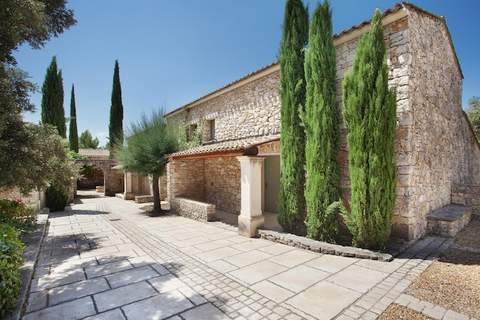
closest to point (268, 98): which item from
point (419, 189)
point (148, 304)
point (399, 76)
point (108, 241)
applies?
point (399, 76)

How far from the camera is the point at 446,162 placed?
8.22m

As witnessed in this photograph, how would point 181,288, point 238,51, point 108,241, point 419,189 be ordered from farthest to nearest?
1. point 238,51
2. point 108,241
3. point 419,189
4. point 181,288

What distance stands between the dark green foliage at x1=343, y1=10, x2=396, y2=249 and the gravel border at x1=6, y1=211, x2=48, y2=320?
5.80 m

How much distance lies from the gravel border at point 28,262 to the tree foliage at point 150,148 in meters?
3.82

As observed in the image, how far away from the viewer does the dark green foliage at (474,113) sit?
19.2 m

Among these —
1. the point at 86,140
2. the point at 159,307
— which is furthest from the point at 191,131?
the point at 86,140

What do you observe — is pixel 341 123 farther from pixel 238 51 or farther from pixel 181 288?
pixel 238 51

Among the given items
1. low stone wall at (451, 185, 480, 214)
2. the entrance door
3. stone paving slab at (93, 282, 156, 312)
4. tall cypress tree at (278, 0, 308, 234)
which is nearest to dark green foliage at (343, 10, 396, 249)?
tall cypress tree at (278, 0, 308, 234)

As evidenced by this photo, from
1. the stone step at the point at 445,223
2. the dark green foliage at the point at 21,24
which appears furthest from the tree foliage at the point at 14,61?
the stone step at the point at 445,223

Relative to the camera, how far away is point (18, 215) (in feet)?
25.2

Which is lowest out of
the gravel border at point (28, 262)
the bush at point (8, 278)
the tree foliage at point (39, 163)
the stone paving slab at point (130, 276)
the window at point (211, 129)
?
the stone paving slab at point (130, 276)

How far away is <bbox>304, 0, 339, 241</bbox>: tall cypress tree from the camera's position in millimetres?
5910

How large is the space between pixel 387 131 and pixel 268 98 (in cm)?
474

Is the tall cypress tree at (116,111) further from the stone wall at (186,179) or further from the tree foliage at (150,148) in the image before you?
the stone wall at (186,179)
